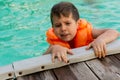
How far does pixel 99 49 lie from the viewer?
2.87m

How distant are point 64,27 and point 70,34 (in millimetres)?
140

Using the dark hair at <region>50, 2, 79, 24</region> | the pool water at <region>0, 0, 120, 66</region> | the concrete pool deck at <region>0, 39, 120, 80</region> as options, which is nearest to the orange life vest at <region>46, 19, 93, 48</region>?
the dark hair at <region>50, 2, 79, 24</region>

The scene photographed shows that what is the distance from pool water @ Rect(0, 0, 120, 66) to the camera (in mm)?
5590

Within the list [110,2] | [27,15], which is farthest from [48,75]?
[110,2]

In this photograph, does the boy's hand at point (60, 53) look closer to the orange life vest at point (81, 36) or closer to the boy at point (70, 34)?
the boy at point (70, 34)

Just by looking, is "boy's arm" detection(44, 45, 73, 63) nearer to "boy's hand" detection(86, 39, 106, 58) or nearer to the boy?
the boy

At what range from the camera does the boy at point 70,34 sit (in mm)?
2867

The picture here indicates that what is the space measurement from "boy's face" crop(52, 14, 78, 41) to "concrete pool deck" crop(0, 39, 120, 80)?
1.11ft

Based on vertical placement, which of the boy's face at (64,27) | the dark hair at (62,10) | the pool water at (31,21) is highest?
the dark hair at (62,10)

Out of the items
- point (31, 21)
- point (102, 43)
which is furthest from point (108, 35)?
point (31, 21)

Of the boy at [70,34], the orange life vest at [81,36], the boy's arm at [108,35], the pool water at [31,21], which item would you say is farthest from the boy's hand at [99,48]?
the pool water at [31,21]

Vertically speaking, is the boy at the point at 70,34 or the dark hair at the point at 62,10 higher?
the dark hair at the point at 62,10

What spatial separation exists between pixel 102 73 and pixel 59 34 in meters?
0.75

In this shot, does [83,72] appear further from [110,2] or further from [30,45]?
[110,2]
